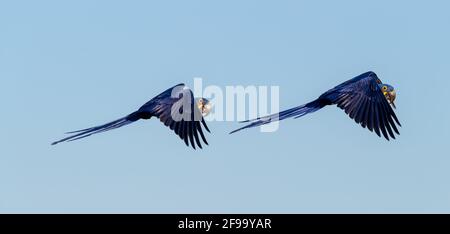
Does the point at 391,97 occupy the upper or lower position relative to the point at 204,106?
upper

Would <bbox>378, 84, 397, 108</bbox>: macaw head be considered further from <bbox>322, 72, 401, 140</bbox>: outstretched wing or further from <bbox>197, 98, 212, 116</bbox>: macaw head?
<bbox>197, 98, 212, 116</bbox>: macaw head

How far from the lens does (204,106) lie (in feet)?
61.6

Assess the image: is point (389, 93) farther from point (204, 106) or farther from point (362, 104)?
point (204, 106)

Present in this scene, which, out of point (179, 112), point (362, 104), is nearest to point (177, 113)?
point (179, 112)

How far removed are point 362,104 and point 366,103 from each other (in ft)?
0.31

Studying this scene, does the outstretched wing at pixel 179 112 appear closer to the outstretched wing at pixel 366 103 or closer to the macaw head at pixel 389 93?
the outstretched wing at pixel 366 103

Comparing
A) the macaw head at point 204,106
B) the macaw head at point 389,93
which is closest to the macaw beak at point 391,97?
the macaw head at point 389,93

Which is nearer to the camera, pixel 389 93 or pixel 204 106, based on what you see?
pixel 204 106

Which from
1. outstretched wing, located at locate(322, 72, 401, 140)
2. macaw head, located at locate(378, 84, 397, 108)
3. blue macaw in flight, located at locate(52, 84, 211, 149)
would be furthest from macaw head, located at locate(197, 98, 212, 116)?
macaw head, located at locate(378, 84, 397, 108)

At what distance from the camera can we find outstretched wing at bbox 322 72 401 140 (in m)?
18.2

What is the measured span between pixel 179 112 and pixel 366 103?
137 inches

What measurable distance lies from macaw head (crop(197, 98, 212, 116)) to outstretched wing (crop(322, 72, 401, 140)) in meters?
2.22

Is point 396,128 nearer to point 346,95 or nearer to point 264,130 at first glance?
point 346,95
